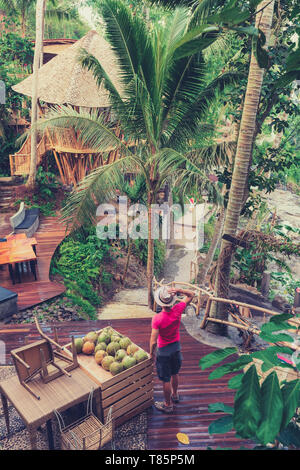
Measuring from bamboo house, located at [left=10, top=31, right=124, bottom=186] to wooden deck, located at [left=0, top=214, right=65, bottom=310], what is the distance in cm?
276

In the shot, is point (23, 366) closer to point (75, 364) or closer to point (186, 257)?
point (75, 364)

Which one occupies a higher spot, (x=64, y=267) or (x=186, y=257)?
(x=64, y=267)

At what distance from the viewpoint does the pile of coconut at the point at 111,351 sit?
3.58 meters

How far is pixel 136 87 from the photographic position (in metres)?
5.62

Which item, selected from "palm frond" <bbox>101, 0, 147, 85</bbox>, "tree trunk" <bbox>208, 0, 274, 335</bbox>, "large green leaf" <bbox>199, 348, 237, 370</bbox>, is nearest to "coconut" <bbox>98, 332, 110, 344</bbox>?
"large green leaf" <bbox>199, 348, 237, 370</bbox>

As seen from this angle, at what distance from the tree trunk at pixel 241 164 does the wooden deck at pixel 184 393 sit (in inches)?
37.2

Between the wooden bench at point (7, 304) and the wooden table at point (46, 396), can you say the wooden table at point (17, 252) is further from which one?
the wooden table at point (46, 396)

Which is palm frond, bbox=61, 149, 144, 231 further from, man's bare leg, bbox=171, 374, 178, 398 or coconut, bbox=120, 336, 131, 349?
man's bare leg, bbox=171, 374, 178, 398

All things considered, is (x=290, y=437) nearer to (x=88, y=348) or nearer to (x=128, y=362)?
(x=128, y=362)

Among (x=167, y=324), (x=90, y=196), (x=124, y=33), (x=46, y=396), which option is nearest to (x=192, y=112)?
(x=124, y=33)

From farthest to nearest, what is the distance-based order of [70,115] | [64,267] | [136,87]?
[64,267]
[70,115]
[136,87]
